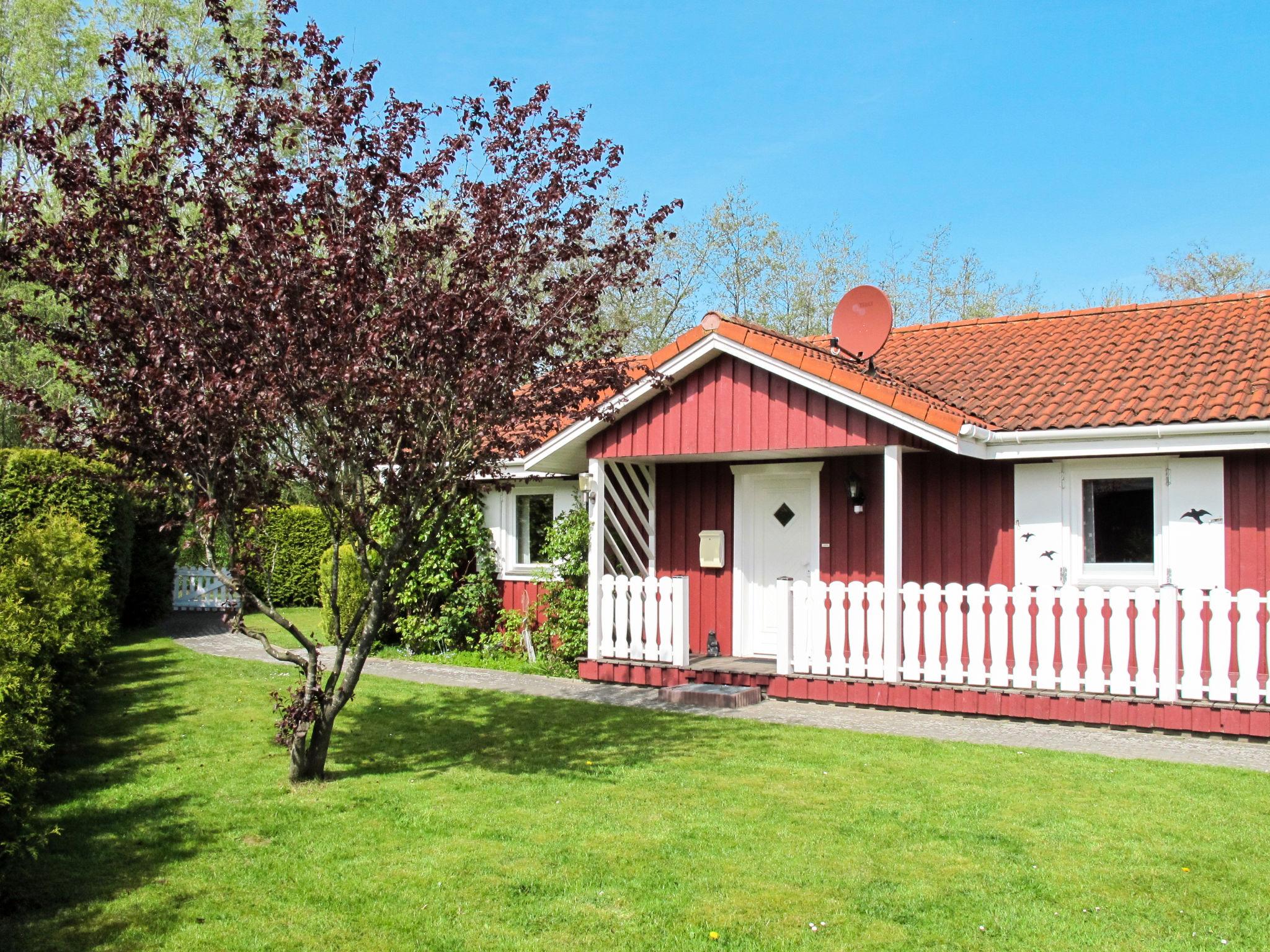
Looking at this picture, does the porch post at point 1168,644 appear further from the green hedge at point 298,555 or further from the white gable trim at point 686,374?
the green hedge at point 298,555

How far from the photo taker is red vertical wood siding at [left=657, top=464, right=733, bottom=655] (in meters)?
13.3

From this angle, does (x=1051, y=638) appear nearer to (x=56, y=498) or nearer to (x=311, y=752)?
(x=311, y=752)

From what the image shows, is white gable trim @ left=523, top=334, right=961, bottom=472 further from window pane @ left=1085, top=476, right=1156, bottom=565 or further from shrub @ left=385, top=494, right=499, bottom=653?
shrub @ left=385, top=494, right=499, bottom=653

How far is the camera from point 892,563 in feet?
35.3

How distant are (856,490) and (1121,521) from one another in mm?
2738

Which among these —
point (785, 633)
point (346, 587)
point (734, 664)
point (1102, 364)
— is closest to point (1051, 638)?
point (785, 633)

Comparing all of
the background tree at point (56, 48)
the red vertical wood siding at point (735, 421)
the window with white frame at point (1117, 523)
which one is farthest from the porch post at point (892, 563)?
the background tree at point (56, 48)

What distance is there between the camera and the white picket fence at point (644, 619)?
39.7 feet

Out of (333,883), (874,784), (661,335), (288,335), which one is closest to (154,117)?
(288,335)

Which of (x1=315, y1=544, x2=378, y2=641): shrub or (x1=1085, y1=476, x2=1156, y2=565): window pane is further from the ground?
(x1=1085, y1=476, x2=1156, y2=565): window pane

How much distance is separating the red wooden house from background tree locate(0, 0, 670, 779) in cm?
164

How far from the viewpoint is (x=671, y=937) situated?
15.9 feet

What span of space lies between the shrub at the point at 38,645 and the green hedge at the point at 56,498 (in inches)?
72.5

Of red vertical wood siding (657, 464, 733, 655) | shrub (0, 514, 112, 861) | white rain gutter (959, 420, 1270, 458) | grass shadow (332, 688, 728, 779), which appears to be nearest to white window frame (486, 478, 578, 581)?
red vertical wood siding (657, 464, 733, 655)
